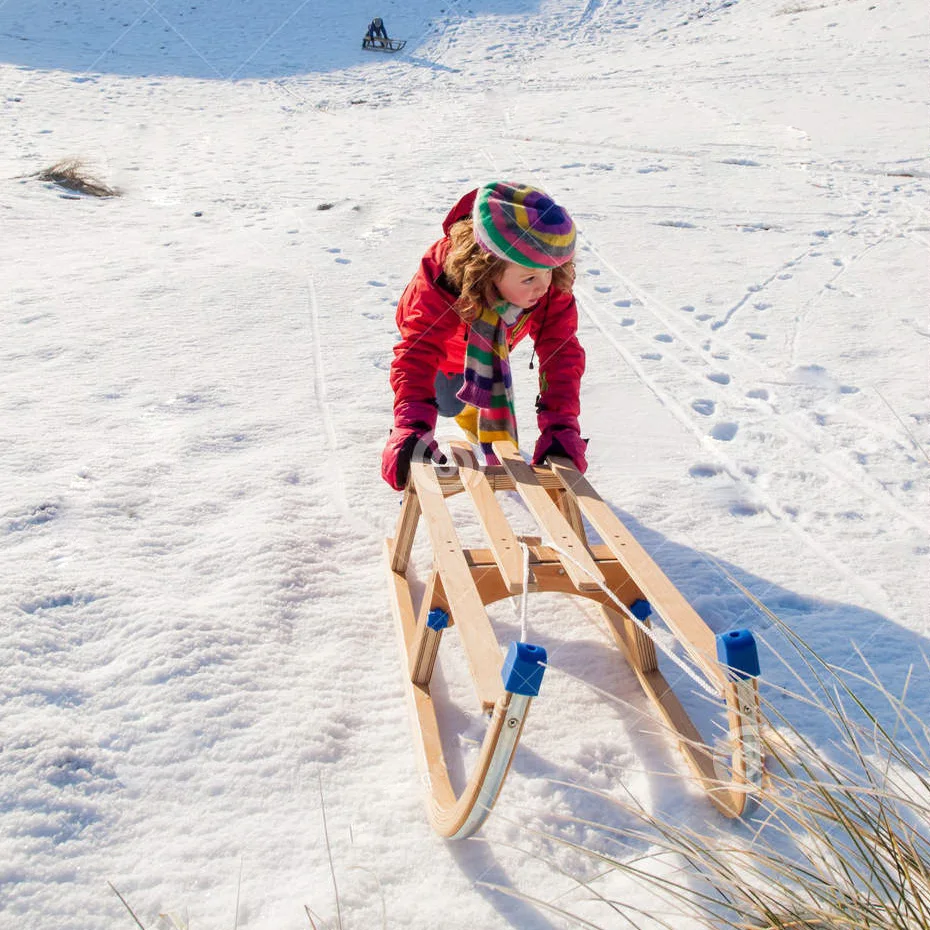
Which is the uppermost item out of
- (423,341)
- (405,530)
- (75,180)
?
(75,180)

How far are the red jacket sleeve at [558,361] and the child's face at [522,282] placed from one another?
0.20 metres

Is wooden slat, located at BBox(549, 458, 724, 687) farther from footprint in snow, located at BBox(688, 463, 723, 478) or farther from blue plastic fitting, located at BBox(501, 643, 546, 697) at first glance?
footprint in snow, located at BBox(688, 463, 723, 478)

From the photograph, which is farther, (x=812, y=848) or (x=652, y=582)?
(x=652, y=582)

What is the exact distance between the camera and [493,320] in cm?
247

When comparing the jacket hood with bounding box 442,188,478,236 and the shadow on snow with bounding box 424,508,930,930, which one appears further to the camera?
the jacket hood with bounding box 442,188,478,236

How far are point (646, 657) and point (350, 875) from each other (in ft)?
3.04

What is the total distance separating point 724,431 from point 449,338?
149 cm

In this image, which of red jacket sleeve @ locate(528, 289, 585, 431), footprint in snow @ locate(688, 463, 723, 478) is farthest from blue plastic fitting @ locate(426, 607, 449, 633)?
footprint in snow @ locate(688, 463, 723, 478)

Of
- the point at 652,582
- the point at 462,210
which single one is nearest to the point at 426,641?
the point at 652,582

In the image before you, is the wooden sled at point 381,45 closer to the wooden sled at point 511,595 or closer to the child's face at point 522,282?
the child's face at point 522,282

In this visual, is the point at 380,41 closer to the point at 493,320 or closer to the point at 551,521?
the point at 493,320

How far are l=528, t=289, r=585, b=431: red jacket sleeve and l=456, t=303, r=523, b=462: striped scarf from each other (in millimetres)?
110

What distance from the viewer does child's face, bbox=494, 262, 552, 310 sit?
90.2 inches

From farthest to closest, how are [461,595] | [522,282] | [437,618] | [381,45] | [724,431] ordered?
1. [381,45]
2. [724,431]
3. [522,282]
4. [437,618]
5. [461,595]
